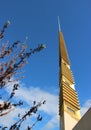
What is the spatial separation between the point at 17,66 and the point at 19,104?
84 cm

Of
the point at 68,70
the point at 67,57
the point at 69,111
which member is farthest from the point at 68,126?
the point at 67,57

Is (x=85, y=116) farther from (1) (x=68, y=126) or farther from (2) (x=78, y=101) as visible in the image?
(2) (x=78, y=101)

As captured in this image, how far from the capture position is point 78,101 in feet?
76.7

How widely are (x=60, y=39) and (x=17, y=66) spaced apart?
29186 millimetres

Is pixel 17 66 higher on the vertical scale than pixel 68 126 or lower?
lower

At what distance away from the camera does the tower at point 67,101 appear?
803 inches

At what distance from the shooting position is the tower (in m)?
20.4

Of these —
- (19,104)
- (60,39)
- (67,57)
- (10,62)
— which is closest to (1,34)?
(10,62)

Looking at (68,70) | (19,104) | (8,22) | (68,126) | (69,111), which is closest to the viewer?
(19,104)

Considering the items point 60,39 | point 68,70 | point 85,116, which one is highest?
point 60,39

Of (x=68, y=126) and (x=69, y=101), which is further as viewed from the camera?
(x=69, y=101)

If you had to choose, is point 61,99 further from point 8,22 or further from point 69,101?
point 8,22

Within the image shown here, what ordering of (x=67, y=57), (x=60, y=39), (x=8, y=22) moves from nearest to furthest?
(x=8, y=22) < (x=67, y=57) < (x=60, y=39)

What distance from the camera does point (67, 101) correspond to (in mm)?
21953
